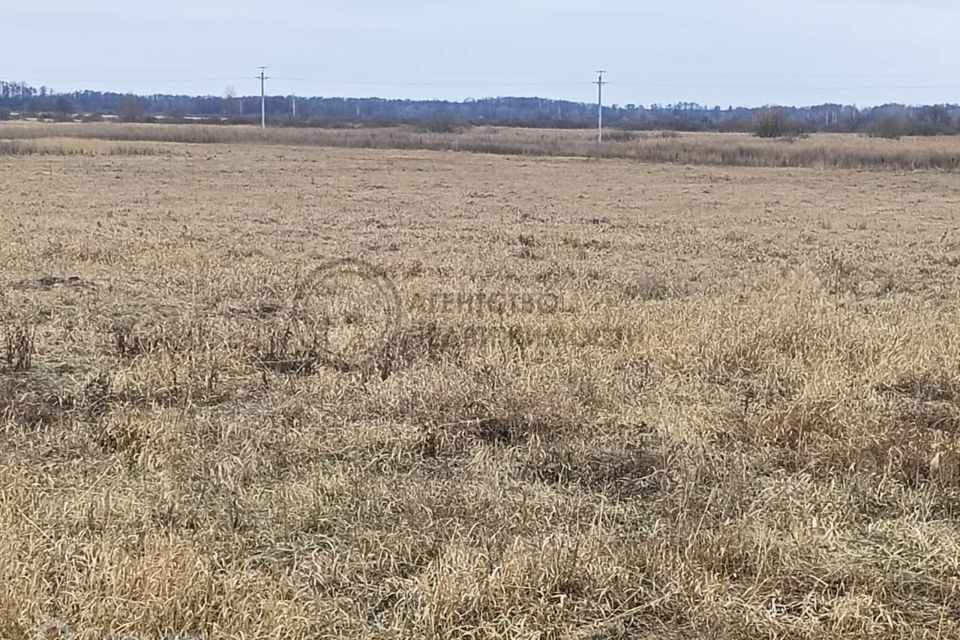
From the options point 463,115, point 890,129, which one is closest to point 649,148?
point 890,129

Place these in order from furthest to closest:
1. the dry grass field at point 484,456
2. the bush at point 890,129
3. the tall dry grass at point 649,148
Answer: the bush at point 890,129 → the tall dry grass at point 649,148 → the dry grass field at point 484,456

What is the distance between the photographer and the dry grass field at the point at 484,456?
3582 millimetres

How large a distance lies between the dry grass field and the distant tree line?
83.8m

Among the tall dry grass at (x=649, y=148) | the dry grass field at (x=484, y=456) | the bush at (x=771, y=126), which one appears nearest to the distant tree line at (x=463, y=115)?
the bush at (x=771, y=126)

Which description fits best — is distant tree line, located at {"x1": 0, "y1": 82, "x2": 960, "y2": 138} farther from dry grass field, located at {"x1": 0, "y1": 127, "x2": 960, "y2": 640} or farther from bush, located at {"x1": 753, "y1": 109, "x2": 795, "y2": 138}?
dry grass field, located at {"x1": 0, "y1": 127, "x2": 960, "y2": 640}

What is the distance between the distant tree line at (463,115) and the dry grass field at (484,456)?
3298 inches

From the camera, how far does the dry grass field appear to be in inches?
141

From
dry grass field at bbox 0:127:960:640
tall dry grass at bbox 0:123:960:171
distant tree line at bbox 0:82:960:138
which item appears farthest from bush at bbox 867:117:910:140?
dry grass field at bbox 0:127:960:640

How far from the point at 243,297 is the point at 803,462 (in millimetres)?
6578

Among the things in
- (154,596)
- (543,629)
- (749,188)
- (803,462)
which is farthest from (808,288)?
(749,188)

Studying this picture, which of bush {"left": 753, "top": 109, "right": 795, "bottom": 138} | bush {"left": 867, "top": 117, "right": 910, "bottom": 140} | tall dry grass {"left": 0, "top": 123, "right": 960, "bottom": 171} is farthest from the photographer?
bush {"left": 867, "top": 117, "right": 910, "bottom": 140}

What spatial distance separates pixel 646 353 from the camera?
7.16 m

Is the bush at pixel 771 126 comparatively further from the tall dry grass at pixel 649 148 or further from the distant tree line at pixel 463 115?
the tall dry grass at pixel 649 148

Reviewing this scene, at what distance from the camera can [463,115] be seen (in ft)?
581
